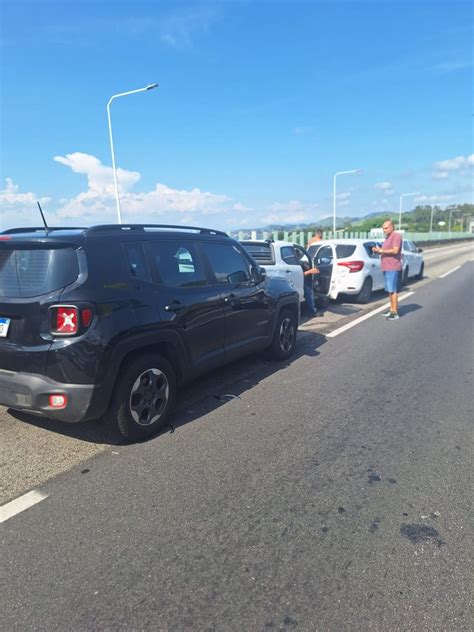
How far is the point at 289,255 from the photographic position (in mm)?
9188

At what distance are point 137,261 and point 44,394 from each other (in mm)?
1329

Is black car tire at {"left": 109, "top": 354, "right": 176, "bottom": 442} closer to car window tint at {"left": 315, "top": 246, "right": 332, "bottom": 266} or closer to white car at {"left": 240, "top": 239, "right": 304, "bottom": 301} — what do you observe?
white car at {"left": 240, "top": 239, "right": 304, "bottom": 301}

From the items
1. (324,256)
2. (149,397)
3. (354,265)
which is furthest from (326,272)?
(149,397)

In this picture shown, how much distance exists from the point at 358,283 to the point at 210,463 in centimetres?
854

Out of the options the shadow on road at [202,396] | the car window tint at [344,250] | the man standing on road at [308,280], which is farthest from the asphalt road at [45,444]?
the car window tint at [344,250]

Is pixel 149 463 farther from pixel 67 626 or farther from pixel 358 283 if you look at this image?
pixel 358 283

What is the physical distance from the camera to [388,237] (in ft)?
A: 30.2

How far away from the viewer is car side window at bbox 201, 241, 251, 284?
473cm

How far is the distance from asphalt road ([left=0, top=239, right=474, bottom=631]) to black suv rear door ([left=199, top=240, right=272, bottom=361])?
30.1 inches

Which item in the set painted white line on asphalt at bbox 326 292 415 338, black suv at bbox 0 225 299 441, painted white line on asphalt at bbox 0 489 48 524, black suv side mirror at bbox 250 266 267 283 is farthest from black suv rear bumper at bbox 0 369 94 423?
painted white line on asphalt at bbox 326 292 415 338

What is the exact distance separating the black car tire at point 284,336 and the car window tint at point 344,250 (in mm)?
5300

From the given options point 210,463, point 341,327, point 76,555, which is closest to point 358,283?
point 341,327

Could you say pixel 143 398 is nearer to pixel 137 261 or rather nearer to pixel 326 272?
pixel 137 261

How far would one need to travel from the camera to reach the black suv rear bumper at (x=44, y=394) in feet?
10.6
